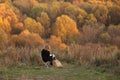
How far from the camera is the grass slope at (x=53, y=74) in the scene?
10195 millimetres

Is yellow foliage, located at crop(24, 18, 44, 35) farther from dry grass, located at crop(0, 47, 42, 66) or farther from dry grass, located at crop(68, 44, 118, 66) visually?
dry grass, located at crop(0, 47, 42, 66)

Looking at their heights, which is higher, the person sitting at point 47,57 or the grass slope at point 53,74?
the person sitting at point 47,57

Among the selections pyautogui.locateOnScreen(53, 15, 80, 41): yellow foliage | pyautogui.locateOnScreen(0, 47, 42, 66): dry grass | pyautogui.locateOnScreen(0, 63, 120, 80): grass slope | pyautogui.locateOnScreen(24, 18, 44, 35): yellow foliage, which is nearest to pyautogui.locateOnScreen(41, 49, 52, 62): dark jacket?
pyautogui.locateOnScreen(0, 47, 42, 66): dry grass

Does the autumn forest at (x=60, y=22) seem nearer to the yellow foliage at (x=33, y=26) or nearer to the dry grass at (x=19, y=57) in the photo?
the yellow foliage at (x=33, y=26)

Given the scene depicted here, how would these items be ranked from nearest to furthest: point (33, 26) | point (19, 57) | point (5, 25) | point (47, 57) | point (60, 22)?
point (47, 57) → point (19, 57) → point (5, 25) → point (33, 26) → point (60, 22)

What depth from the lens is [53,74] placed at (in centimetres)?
1089

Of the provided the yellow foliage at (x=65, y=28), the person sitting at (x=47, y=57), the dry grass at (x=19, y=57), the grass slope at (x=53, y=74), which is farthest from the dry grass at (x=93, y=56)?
the yellow foliage at (x=65, y=28)

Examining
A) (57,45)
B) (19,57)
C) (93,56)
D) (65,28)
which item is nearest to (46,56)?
(19,57)

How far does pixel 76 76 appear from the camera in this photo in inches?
416

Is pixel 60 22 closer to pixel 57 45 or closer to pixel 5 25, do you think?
pixel 5 25

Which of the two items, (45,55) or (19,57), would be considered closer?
(45,55)

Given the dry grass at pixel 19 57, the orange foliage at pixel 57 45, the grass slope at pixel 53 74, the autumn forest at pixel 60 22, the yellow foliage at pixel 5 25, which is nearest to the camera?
the grass slope at pixel 53 74

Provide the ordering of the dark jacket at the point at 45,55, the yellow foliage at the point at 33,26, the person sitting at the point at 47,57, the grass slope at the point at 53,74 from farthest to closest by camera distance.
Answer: the yellow foliage at the point at 33,26 → the dark jacket at the point at 45,55 → the person sitting at the point at 47,57 → the grass slope at the point at 53,74

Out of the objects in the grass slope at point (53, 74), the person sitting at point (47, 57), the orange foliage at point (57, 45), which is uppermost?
the person sitting at point (47, 57)
